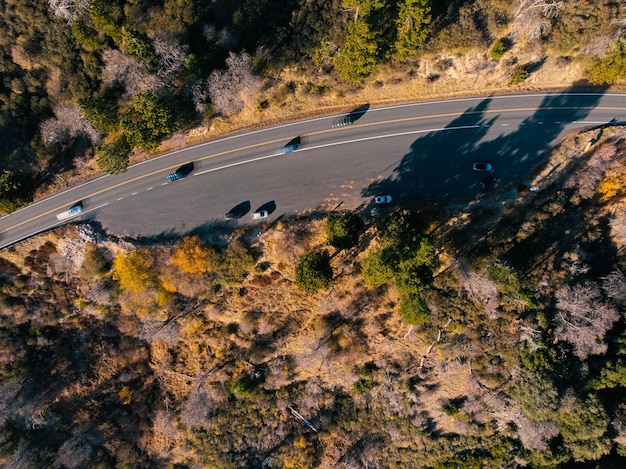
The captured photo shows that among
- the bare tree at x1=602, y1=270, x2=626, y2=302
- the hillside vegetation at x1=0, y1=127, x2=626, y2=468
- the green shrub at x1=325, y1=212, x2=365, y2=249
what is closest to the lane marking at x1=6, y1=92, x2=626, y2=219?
the hillside vegetation at x1=0, y1=127, x2=626, y2=468

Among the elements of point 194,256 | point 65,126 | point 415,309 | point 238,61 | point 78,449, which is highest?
point 238,61

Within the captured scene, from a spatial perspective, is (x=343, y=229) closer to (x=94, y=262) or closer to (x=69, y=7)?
(x=94, y=262)

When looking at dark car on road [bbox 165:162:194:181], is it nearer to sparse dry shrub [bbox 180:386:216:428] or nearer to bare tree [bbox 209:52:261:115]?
bare tree [bbox 209:52:261:115]

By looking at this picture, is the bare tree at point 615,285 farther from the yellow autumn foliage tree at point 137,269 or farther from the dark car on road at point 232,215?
the yellow autumn foliage tree at point 137,269

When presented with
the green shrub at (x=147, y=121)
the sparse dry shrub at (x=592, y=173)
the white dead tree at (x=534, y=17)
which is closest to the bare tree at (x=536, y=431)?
the sparse dry shrub at (x=592, y=173)

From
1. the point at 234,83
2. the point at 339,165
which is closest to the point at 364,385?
the point at 339,165

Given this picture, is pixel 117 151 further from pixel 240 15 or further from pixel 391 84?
pixel 391 84

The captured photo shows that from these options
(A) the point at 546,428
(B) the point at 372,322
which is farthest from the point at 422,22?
(A) the point at 546,428
